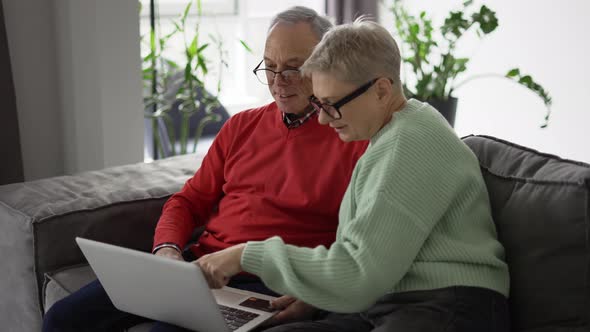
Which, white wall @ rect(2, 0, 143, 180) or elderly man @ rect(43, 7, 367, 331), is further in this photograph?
white wall @ rect(2, 0, 143, 180)

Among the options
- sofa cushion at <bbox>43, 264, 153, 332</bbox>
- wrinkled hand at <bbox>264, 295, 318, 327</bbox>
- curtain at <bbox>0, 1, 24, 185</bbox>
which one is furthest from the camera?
curtain at <bbox>0, 1, 24, 185</bbox>

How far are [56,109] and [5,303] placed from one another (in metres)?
1.01

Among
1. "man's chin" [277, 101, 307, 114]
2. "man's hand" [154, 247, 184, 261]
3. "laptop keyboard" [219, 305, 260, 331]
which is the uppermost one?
"man's chin" [277, 101, 307, 114]

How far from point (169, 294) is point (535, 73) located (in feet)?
9.79

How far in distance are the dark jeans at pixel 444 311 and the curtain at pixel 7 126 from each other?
173 cm

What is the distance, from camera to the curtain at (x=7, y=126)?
257 centimetres

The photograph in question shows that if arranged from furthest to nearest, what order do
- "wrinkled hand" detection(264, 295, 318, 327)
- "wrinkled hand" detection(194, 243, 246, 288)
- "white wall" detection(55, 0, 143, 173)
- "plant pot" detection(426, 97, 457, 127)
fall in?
"plant pot" detection(426, 97, 457, 127), "white wall" detection(55, 0, 143, 173), "wrinkled hand" detection(264, 295, 318, 327), "wrinkled hand" detection(194, 243, 246, 288)

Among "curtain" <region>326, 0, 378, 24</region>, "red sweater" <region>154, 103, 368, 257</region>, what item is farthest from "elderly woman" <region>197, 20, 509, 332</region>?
"curtain" <region>326, 0, 378, 24</region>

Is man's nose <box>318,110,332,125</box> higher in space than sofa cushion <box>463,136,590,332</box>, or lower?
higher

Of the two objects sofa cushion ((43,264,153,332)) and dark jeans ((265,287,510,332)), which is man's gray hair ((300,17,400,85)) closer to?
dark jeans ((265,287,510,332))

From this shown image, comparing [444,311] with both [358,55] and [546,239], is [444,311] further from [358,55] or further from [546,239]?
[358,55]

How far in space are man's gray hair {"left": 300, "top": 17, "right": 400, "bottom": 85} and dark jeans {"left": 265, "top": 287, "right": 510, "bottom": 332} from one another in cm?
42

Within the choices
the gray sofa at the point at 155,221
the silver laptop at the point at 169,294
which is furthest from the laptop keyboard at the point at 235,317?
the gray sofa at the point at 155,221

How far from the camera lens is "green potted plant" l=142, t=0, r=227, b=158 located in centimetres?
321
